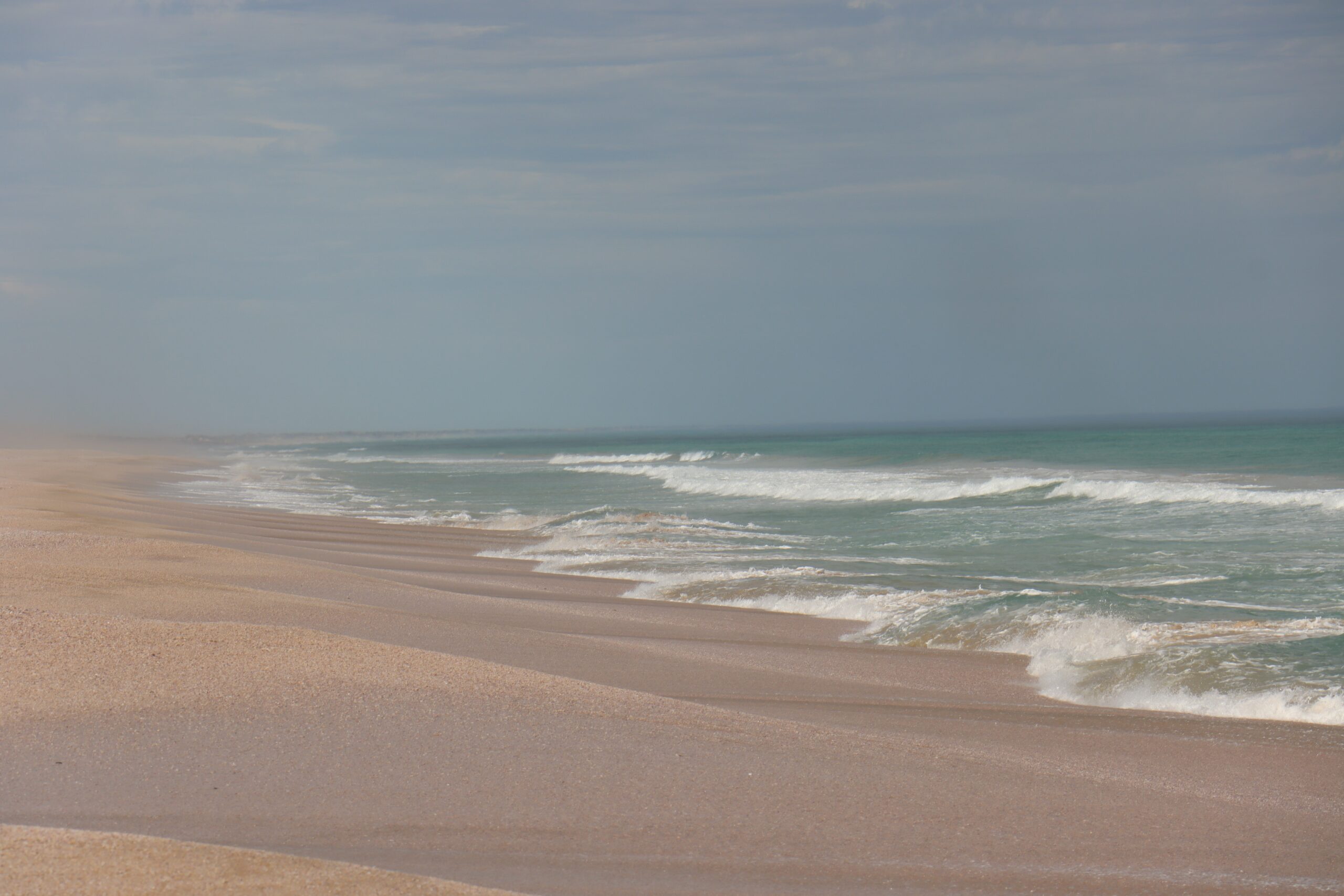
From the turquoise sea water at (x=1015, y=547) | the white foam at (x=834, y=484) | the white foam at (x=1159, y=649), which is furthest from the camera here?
the white foam at (x=834, y=484)

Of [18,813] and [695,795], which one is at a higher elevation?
[18,813]

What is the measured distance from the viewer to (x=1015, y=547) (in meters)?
16.8

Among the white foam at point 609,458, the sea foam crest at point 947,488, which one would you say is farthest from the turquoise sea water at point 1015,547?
the white foam at point 609,458

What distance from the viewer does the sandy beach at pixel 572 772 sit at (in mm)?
3604

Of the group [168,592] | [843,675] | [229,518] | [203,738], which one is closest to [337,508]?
[229,518]

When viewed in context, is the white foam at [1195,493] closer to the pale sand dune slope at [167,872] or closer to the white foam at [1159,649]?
the white foam at [1159,649]

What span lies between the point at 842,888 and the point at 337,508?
26.2 m

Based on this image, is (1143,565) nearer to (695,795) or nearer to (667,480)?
(695,795)

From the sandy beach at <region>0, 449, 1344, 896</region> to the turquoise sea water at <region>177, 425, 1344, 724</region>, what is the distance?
106 cm

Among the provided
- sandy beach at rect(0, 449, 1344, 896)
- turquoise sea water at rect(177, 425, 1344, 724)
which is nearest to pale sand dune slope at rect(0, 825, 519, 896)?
sandy beach at rect(0, 449, 1344, 896)

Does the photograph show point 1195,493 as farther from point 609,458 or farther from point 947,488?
point 609,458

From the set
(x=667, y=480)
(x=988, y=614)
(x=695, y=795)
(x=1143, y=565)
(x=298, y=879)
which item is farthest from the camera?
(x=667, y=480)

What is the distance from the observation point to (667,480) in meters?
39.8

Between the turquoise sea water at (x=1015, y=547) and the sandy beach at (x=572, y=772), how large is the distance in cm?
106
